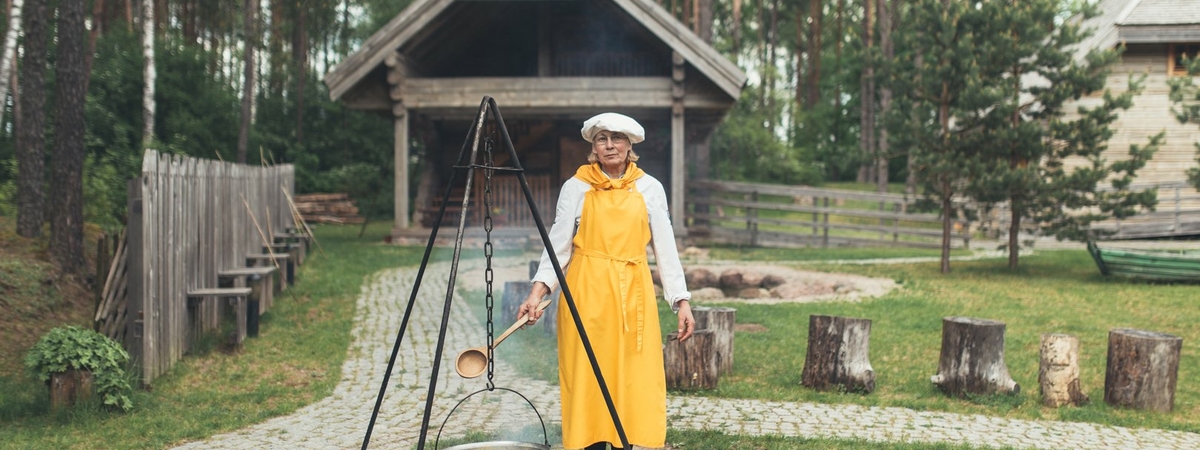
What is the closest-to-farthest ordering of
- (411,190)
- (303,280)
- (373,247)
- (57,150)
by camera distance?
(57,150) < (303,280) < (373,247) < (411,190)

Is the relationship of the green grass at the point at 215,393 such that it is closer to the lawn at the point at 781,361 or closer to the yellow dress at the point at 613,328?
the lawn at the point at 781,361

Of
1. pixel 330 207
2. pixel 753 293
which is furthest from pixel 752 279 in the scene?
pixel 330 207

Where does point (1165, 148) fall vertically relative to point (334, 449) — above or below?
above

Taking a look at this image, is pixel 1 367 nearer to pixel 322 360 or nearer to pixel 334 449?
pixel 322 360

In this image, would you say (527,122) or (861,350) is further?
(527,122)

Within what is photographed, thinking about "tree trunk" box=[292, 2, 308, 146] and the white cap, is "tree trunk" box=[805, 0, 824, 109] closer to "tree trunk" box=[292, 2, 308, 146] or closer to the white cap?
"tree trunk" box=[292, 2, 308, 146]

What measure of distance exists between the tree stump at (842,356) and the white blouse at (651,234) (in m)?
2.80

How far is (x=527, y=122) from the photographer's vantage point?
70.6ft

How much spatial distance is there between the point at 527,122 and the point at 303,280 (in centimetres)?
924

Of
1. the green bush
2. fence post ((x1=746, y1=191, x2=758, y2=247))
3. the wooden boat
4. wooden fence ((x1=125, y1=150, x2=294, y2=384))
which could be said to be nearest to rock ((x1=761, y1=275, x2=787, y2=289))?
the wooden boat

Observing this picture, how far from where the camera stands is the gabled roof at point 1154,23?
2175 cm

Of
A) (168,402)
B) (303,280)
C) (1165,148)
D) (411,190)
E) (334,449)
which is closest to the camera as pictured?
(334,449)

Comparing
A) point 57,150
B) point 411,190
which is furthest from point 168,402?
point 411,190

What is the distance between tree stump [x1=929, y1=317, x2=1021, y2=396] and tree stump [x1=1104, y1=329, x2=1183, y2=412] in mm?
691
